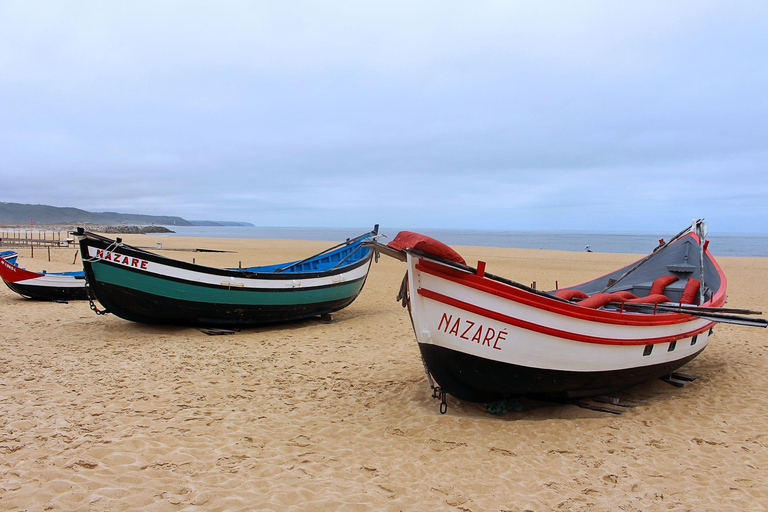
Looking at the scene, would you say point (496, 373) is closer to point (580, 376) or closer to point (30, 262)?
point (580, 376)

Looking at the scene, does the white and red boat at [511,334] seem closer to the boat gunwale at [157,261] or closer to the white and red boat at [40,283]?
the boat gunwale at [157,261]

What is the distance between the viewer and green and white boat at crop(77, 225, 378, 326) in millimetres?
8156

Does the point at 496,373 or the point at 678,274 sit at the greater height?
the point at 678,274

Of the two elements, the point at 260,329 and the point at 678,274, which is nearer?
the point at 678,274

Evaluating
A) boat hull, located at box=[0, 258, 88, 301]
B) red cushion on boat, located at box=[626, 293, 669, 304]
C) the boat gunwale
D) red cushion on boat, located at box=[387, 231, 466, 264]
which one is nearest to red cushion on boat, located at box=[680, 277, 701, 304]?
red cushion on boat, located at box=[626, 293, 669, 304]

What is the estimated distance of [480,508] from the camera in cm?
335

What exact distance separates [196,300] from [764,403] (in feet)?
28.3

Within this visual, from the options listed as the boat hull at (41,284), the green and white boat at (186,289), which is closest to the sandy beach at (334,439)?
the green and white boat at (186,289)

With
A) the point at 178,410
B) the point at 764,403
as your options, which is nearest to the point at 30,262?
the point at 178,410

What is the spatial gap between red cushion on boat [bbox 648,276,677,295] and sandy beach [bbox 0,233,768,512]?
138cm

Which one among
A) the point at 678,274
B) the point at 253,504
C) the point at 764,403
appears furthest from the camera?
the point at 678,274

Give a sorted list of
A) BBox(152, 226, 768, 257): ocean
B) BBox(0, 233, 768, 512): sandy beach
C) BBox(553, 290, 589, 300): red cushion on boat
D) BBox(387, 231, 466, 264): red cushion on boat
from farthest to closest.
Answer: BBox(152, 226, 768, 257): ocean < BBox(553, 290, 589, 300): red cushion on boat < BBox(387, 231, 466, 264): red cushion on boat < BBox(0, 233, 768, 512): sandy beach

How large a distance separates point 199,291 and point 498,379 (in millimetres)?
6008

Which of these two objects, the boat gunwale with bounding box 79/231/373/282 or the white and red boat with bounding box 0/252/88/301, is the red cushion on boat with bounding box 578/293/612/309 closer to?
the boat gunwale with bounding box 79/231/373/282
